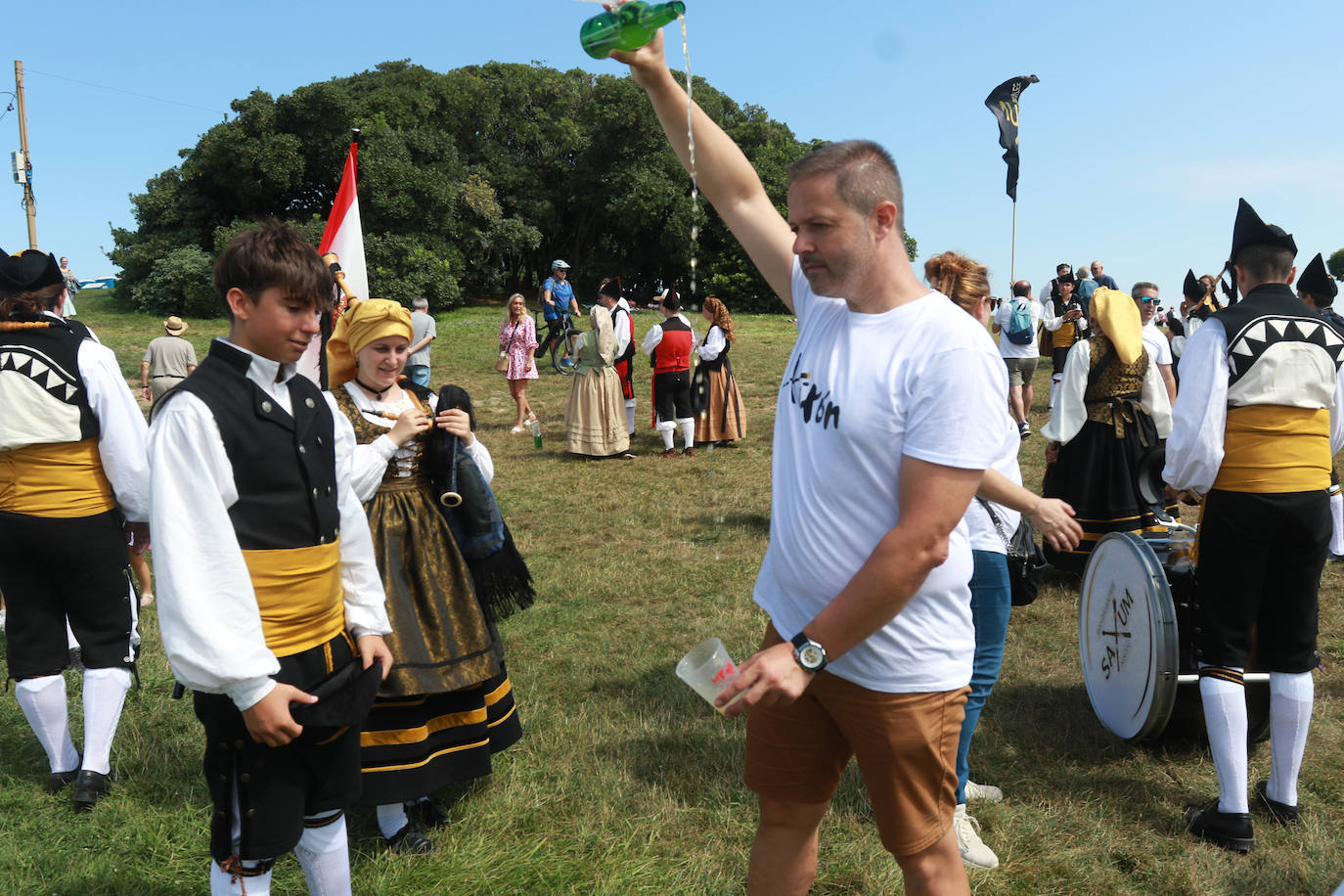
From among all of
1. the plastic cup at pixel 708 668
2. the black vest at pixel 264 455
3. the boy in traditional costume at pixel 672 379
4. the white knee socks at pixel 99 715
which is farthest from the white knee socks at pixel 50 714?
the boy in traditional costume at pixel 672 379

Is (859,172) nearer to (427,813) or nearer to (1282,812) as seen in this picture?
(427,813)

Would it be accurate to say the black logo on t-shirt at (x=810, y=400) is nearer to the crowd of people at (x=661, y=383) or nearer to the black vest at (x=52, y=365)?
the black vest at (x=52, y=365)

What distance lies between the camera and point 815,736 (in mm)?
2145

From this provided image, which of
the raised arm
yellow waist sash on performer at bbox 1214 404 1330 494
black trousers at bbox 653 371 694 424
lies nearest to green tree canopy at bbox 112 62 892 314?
black trousers at bbox 653 371 694 424

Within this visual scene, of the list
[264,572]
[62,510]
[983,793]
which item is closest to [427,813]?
[264,572]

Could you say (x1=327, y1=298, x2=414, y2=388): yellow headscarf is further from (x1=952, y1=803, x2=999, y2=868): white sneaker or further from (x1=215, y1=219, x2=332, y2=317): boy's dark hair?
(x1=952, y1=803, x2=999, y2=868): white sneaker

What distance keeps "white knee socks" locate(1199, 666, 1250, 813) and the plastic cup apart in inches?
89.3

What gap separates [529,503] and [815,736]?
7328mm

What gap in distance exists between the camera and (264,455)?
2.16m

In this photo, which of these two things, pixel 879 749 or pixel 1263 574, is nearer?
pixel 879 749

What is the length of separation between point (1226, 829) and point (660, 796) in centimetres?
200

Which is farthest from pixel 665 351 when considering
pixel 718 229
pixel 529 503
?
pixel 718 229

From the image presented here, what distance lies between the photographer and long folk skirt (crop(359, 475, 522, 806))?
3.17 meters

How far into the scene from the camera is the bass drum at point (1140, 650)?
3.53 metres
